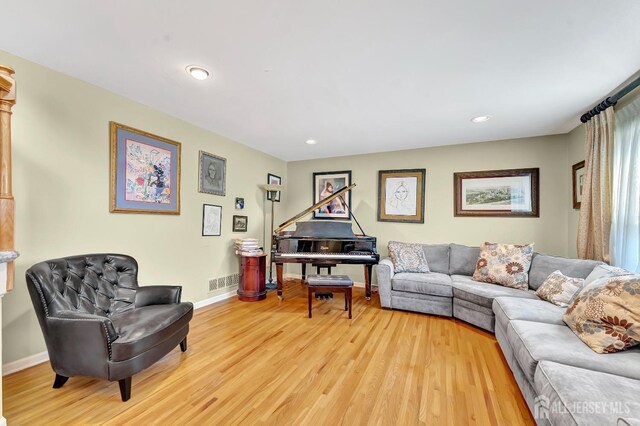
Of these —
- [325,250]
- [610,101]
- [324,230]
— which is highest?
[610,101]

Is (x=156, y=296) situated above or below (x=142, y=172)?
below

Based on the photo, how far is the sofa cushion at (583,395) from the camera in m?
1.08

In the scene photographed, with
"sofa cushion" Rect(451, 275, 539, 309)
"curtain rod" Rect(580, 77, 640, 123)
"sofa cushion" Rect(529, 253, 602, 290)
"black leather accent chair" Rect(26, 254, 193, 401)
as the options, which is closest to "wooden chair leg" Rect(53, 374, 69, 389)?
"black leather accent chair" Rect(26, 254, 193, 401)

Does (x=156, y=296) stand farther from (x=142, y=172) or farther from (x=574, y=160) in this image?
(x=574, y=160)

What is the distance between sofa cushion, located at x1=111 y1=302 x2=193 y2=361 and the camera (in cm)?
172

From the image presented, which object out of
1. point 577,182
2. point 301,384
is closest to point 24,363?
point 301,384

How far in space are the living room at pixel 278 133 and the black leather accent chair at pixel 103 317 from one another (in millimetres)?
248

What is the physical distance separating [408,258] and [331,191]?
200 centimetres

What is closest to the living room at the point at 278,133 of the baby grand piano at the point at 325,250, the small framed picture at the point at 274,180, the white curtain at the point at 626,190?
the white curtain at the point at 626,190

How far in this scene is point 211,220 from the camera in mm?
3744

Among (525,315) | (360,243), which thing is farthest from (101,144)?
(525,315)

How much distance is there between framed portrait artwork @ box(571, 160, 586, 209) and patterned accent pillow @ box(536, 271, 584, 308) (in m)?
1.28

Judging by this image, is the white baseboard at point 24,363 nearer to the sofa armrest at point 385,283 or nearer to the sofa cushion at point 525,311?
the sofa armrest at point 385,283

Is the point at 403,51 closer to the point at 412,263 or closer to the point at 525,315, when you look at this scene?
the point at 525,315
